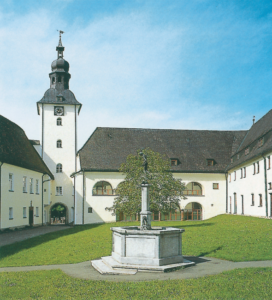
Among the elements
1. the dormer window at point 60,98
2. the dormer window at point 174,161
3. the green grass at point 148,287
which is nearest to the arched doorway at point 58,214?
the dormer window at point 60,98

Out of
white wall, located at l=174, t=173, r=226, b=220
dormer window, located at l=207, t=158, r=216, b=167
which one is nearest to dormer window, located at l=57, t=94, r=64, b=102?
white wall, located at l=174, t=173, r=226, b=220

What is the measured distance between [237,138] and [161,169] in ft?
67.7

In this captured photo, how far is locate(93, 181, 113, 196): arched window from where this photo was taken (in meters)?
44.2

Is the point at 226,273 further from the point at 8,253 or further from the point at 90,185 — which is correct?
the point at 90,185

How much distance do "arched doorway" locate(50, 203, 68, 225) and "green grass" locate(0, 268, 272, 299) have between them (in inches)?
1414

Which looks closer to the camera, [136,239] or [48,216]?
[136,239]

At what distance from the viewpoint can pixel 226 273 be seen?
11.0m

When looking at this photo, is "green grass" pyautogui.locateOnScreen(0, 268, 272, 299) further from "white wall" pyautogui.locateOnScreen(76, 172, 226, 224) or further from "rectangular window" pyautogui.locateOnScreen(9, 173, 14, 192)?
"white wall" pyautogui.locateOnScreen(76, 172, 226, 224)

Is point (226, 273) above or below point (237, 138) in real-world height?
below

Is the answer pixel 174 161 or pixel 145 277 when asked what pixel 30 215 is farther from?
pixel 145 277

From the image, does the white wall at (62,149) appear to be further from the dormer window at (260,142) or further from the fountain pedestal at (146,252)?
the fountain pedestal at (146,252)

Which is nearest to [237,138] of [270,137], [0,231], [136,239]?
[270,137]

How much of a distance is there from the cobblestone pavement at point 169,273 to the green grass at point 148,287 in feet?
2.09

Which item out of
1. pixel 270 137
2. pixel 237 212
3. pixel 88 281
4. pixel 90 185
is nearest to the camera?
pixel 88 281
